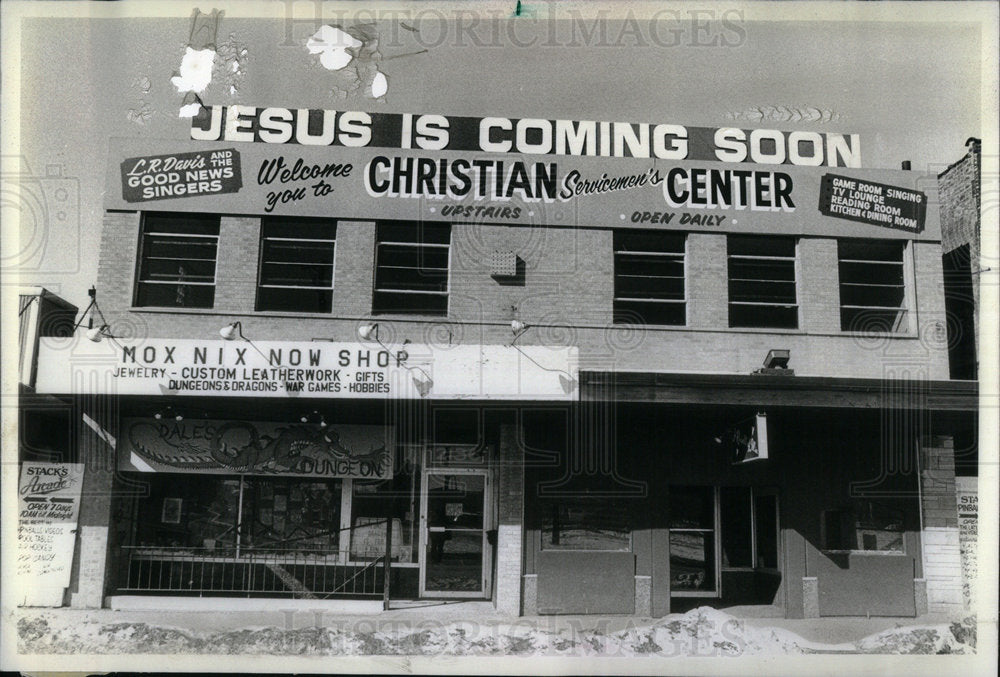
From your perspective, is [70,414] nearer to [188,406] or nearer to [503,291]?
[188,406]

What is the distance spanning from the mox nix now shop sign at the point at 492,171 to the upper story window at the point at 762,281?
1.25 feet

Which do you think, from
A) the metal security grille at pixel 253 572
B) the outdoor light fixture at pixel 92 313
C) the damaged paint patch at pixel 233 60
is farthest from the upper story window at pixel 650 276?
the outdoor light fixture at pixel 92 313

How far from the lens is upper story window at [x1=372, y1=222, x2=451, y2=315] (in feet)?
46.5

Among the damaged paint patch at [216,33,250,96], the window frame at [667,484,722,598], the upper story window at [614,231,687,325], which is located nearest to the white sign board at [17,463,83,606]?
the damaged paint patch at [216,33,250,96]

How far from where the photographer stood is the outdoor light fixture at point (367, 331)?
12805mm

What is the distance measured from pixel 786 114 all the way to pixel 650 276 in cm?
313

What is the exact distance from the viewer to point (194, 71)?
39.4 ft

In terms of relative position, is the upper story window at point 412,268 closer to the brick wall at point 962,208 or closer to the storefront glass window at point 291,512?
the storefront glass window at point 291,512

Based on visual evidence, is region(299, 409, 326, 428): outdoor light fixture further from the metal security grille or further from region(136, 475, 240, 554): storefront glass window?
the metal security grille

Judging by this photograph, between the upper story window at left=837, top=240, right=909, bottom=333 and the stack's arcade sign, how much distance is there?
7.62 metres

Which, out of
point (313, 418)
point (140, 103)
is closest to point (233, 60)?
point (140, 103)

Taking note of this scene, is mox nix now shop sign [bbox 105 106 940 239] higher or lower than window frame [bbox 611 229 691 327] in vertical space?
higher

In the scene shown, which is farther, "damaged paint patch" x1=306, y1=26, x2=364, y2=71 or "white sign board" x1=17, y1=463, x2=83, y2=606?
"white sign board" x1=17, y1=463, x2=83, y2=606

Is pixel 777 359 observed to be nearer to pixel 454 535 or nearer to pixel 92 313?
pixel 454 535
